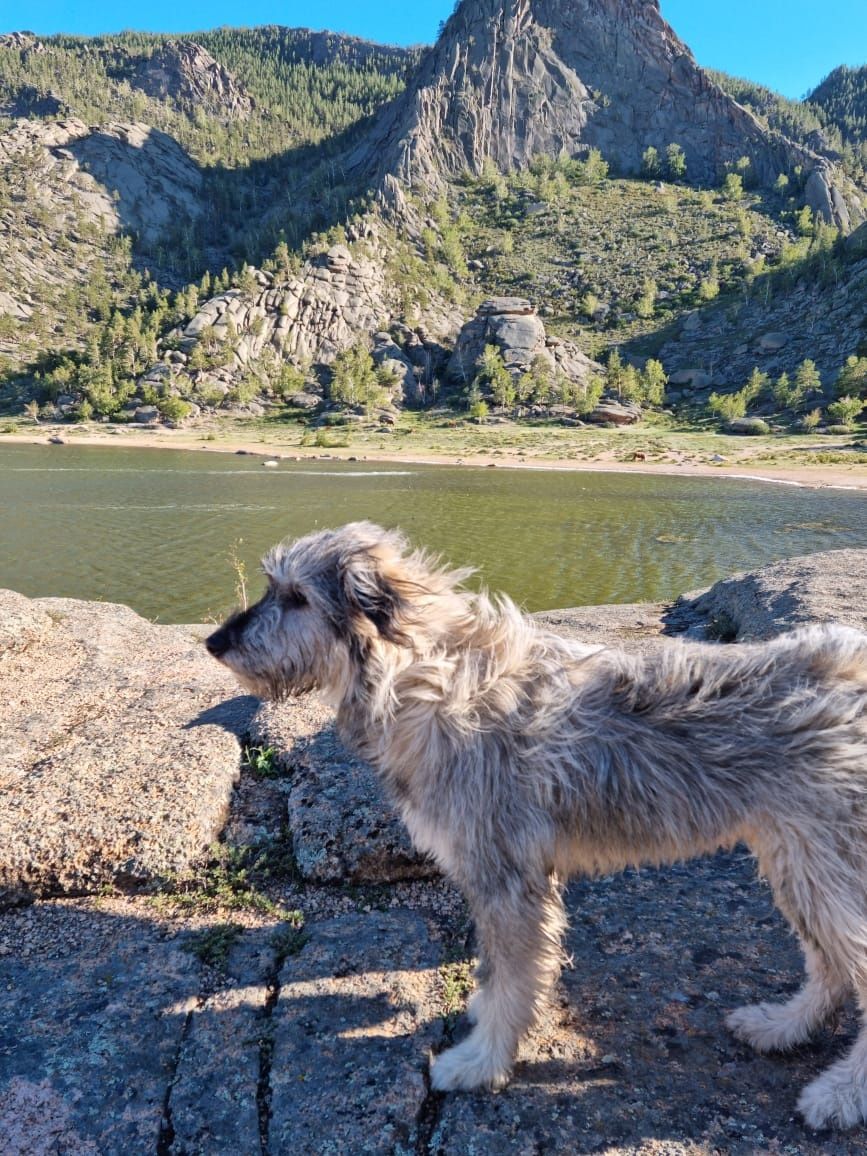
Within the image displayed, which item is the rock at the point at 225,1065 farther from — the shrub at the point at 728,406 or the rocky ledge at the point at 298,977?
the shrub at the point at 728,406

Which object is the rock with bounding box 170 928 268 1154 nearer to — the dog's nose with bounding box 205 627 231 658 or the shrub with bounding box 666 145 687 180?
the dog's nose with bounding box 205 627 231 658

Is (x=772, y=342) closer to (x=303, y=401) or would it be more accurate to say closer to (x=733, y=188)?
(x=733, y=188)

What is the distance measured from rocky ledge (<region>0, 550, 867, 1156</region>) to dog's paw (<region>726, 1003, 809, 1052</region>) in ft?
0.31

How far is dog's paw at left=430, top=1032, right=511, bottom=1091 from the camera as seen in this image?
3441 mm

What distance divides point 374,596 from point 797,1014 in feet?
10.6

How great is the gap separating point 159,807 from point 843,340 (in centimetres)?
13838

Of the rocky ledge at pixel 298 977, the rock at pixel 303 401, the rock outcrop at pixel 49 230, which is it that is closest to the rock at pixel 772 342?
the rock at pixel 303 401

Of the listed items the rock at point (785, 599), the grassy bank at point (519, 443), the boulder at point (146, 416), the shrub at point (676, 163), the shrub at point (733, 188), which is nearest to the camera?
the rock at point (785, 599)

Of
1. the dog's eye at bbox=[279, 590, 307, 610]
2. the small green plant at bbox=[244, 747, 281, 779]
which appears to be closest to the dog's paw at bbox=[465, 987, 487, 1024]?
the dog's eye at bbox=[279, 590, 307, 610]

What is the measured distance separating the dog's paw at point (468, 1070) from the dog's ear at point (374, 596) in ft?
6.99

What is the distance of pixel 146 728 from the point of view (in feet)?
20.2

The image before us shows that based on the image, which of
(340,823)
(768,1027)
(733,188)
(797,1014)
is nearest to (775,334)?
(733,188)

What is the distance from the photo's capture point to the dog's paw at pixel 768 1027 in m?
3.65

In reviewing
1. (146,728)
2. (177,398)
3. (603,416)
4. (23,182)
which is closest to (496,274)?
(603,416)
